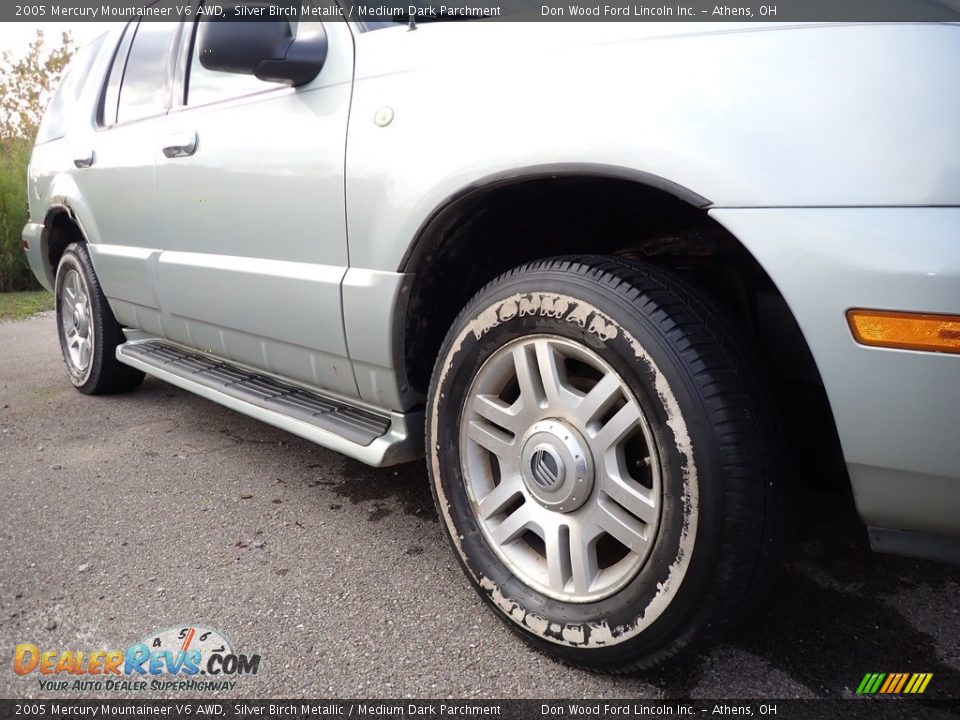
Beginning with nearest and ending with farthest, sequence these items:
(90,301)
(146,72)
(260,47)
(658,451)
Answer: (658,451)
(260,47)
(146,72)
(90,301)

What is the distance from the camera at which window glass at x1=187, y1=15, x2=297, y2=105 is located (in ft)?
7.79

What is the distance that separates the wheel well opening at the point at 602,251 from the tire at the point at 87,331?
242cm

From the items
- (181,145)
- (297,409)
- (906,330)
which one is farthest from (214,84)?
(906,330)

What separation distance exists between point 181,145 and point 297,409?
1060 millimetres

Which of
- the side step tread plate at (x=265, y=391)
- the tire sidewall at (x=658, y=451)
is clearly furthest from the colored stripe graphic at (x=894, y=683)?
the side step tread plate at (x=265, y=391)

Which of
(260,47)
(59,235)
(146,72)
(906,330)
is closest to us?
(906,330)

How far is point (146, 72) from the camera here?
3.15 m

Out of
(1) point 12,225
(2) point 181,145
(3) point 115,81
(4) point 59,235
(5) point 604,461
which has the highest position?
(3) point 115,81

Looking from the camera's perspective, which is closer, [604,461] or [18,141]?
[604,461]

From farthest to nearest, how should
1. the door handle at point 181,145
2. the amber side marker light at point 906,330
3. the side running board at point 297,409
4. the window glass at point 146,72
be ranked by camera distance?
1. the window glass at point 146,72
2. the door handle at point 181,145
3. the side running board at point 297,409
4. the amber side marker light at point 906,330

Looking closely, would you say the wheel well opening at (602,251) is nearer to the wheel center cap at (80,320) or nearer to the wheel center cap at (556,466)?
the wheel center cap at (556,466)

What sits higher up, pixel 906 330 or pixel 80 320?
pixel 906 330

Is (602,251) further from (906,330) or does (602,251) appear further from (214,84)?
(214,84)

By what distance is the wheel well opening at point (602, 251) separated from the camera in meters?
1.67
